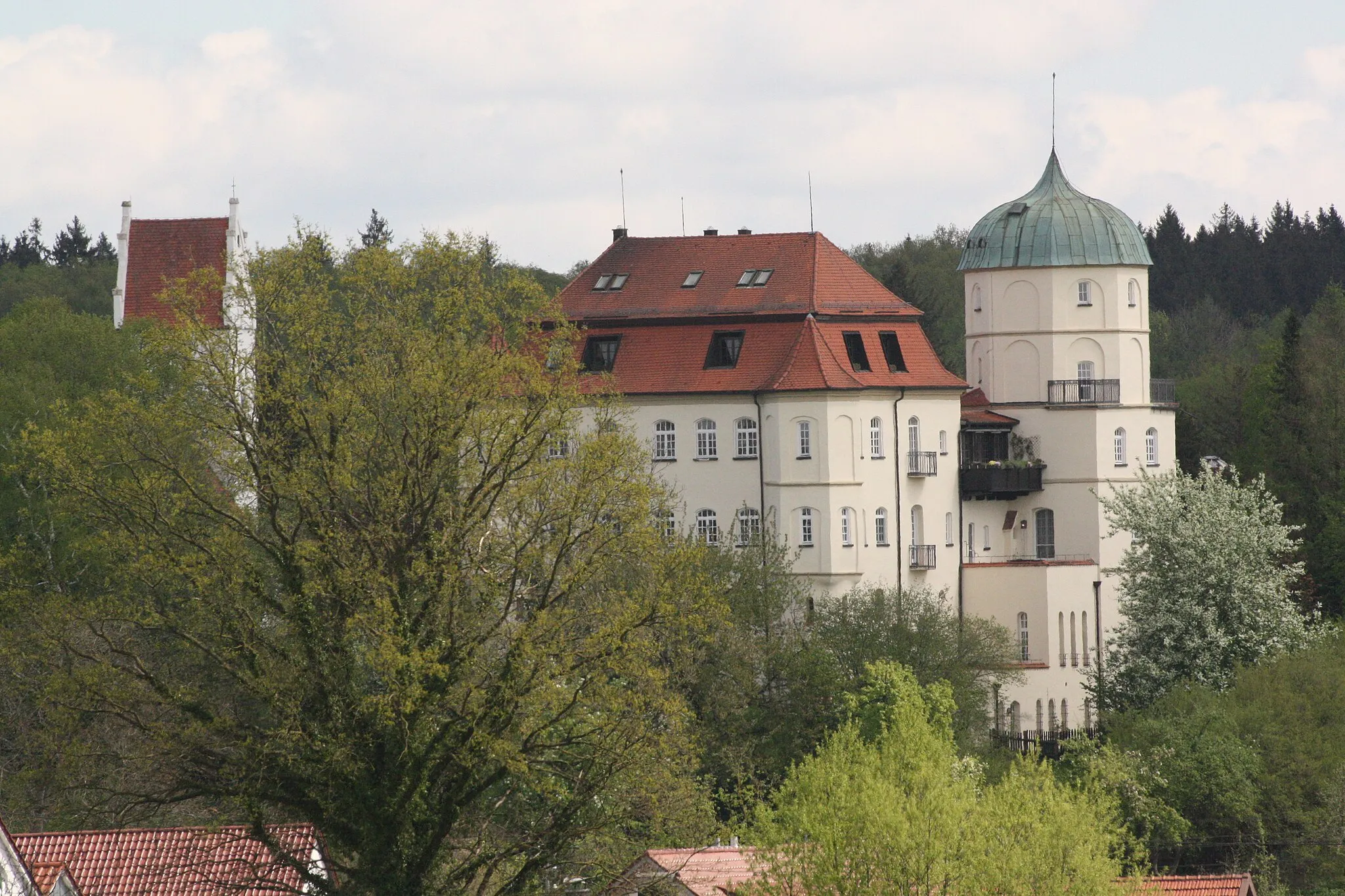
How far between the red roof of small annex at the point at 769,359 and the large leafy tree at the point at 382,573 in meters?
31.9

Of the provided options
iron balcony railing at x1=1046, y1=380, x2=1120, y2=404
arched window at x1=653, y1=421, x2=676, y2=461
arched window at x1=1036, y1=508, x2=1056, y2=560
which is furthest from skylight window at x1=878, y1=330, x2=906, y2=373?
arched window at x1=1036, y1=508, x2=1056, y2=560

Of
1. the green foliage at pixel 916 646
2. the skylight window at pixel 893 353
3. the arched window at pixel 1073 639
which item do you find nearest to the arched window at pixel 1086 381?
the skylight window at pixel 893 353

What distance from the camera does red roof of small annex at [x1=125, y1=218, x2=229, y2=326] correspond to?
74.4 metres

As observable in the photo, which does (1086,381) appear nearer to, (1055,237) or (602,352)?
(1055,237)

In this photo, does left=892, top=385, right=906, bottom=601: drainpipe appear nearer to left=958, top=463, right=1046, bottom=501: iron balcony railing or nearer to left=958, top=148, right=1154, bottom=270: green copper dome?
left=958, top=463, right=1046, bottom=501: iron balcony railing

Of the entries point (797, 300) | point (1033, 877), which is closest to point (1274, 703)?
point (797, 300)

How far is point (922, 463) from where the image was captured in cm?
6800

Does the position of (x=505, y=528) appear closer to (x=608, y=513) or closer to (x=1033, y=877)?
(x=608, y=513)

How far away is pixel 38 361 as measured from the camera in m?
61.7

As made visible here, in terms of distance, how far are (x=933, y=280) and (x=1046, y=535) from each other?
4149 cm

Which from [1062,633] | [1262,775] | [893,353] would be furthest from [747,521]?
[1262,775]

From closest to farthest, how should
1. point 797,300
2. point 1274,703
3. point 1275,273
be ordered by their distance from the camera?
point 1274,703 → point 797,300 → point 1275,273

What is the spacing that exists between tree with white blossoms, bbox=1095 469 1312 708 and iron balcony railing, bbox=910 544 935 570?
231 inches

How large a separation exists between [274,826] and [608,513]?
6.09 m
